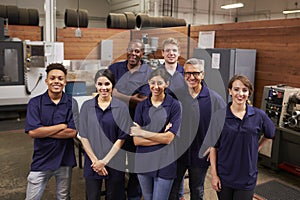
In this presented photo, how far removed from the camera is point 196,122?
2053mm

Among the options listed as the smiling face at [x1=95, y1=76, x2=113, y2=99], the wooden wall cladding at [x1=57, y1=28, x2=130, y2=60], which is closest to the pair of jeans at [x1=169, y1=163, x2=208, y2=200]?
the smiling face at [x1=95, y1=76, x2=113, y2=99]

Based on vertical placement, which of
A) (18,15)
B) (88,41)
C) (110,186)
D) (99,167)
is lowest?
(110,186)

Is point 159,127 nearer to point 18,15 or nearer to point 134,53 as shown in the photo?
point 134,53

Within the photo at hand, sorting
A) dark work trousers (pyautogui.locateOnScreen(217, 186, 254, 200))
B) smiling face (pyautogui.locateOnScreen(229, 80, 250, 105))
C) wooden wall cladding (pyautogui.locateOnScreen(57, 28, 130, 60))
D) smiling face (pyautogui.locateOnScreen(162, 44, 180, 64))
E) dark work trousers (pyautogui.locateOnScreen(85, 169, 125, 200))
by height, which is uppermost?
wooden wall cladding (pyautogui.locateOnScreen(57, 28, 130, 60))

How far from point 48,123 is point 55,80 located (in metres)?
0.29

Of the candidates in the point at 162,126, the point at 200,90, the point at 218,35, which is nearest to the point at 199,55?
the point at 218,35

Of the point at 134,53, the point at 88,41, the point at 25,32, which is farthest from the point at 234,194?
the point at 88,41

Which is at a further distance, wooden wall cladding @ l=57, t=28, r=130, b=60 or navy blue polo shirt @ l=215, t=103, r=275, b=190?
wooden wall cladding @ l=57, t=28, r=130, b=60

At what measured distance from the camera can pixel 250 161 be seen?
1.71m

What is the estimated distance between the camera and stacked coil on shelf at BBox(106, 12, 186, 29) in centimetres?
704

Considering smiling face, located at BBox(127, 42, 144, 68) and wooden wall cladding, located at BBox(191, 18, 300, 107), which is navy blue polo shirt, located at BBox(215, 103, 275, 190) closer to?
smiling face, located at BBox(127, 42, 144, 68)

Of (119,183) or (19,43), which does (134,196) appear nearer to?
(119,183)

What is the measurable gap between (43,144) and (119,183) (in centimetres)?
57

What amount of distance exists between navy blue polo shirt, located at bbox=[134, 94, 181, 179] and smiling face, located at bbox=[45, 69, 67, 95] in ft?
1.81
